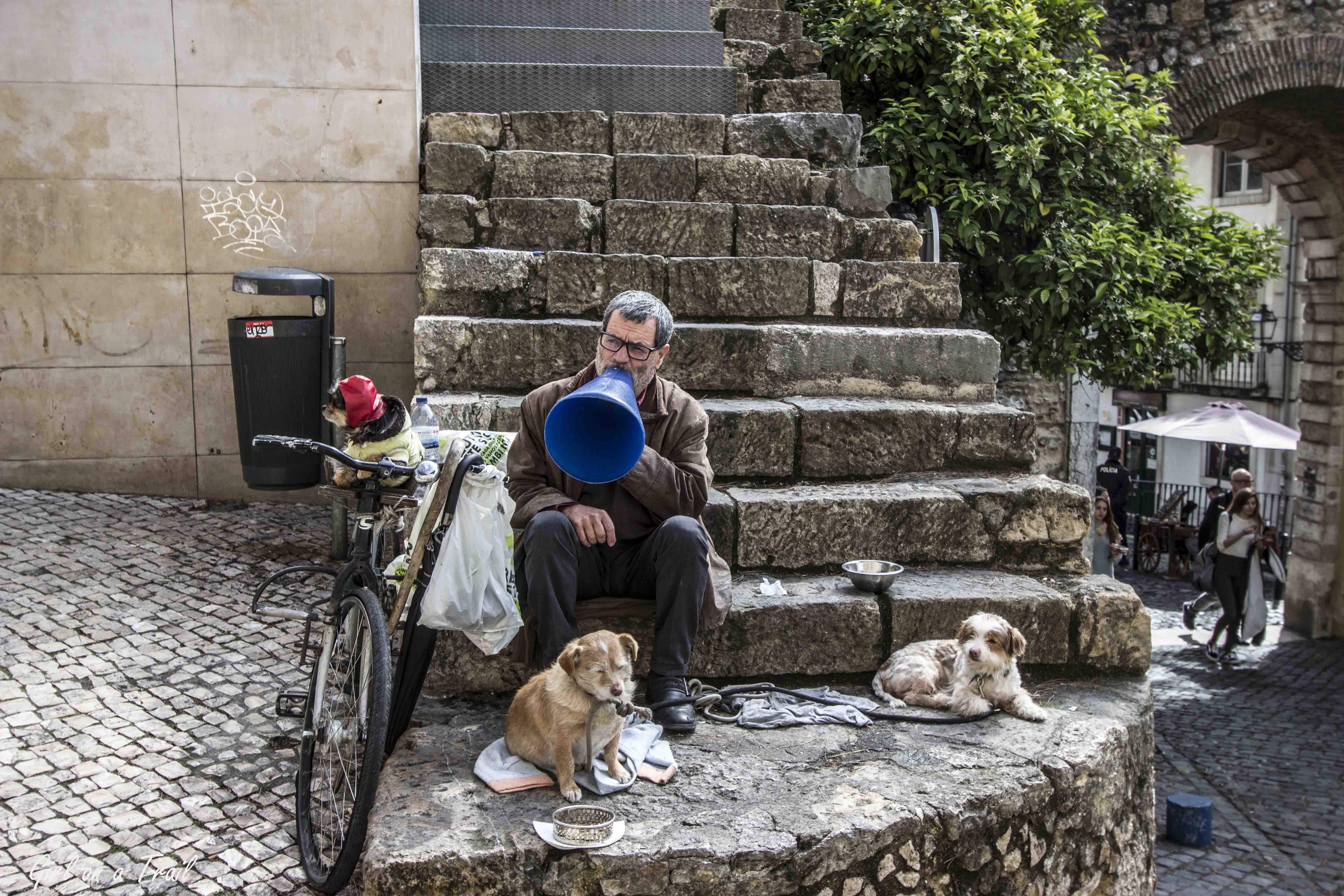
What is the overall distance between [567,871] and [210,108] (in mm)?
4945

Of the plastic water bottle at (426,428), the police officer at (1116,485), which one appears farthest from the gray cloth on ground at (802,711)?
the police officer at (1116,485)

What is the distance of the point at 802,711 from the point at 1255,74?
9.79m

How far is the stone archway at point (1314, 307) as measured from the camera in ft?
38.8

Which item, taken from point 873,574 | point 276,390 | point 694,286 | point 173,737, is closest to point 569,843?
point 873,574

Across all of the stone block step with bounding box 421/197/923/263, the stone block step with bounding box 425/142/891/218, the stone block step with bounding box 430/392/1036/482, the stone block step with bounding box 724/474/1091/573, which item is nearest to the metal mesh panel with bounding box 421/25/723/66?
the stone block step with bounding box 425/142/891/218

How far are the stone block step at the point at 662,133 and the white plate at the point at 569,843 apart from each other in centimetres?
430

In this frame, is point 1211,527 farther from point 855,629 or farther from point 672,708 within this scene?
point 672,708

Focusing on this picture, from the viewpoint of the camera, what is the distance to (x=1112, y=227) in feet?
25.3

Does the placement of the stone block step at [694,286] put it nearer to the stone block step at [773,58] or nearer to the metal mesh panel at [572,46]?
the metal mesh panel at [572,46]

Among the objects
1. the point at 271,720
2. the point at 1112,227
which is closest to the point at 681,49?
the point at 1112,227

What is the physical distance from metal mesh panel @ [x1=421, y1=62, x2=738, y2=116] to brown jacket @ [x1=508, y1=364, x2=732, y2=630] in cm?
345

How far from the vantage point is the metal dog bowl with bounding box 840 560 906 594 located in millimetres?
3793

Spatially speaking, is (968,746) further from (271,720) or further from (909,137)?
(909,137)

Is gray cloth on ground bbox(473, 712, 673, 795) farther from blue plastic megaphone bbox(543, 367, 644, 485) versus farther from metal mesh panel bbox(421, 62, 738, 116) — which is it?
metal mesh panel bbox(421, 62, 738, 116)
